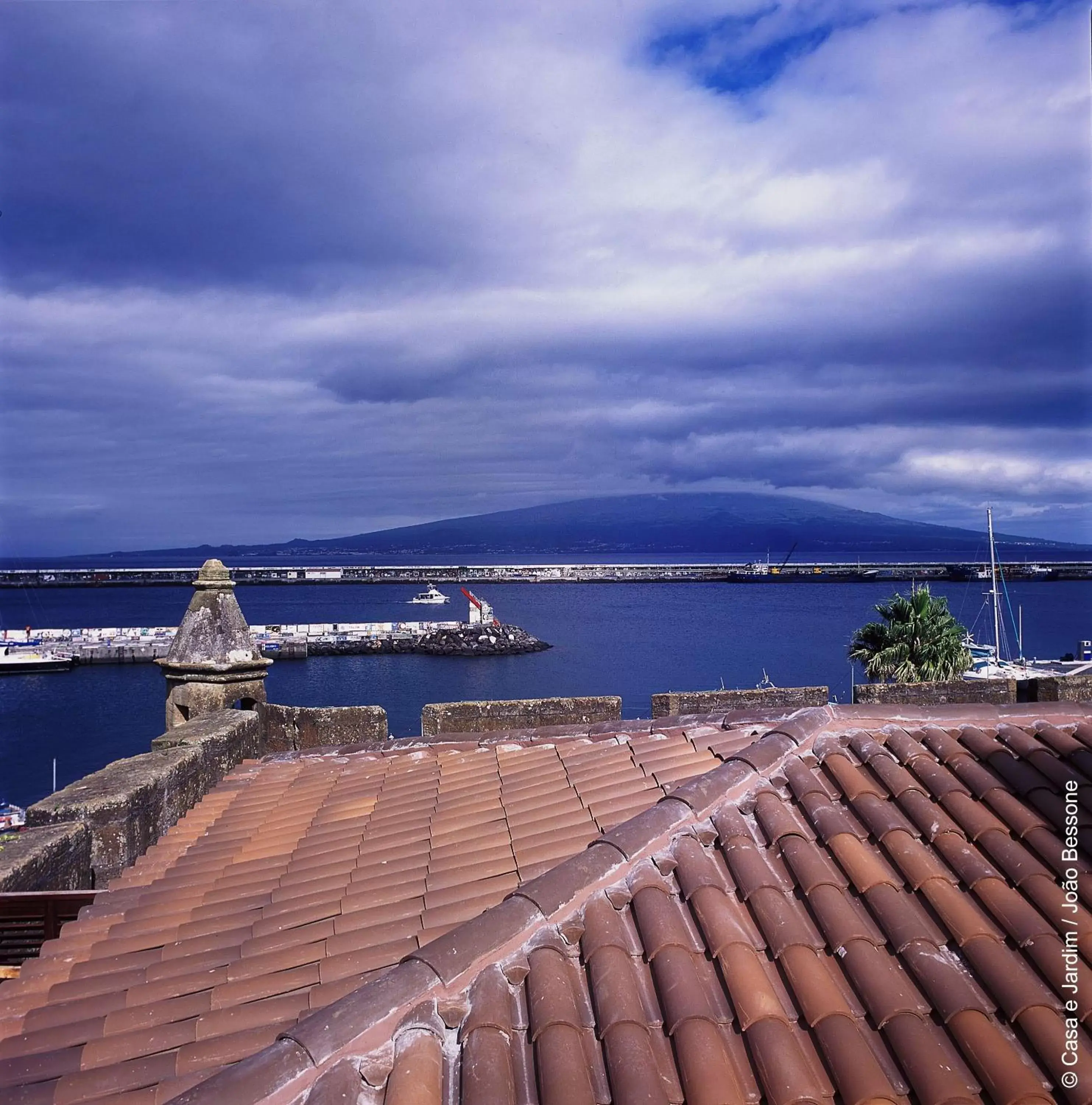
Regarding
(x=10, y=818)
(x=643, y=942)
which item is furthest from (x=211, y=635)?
(x=10, y=818)

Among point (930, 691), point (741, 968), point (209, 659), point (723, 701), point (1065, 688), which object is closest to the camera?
point (741, 968)

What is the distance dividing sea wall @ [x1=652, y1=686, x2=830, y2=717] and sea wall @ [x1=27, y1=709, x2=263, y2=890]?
13.8ft

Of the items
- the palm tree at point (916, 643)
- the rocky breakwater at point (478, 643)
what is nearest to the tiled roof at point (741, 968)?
the palm tree at point (916, 643)

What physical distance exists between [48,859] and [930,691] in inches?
317

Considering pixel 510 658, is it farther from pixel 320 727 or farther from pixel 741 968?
pixel 741 968

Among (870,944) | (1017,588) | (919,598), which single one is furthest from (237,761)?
(1017,588)

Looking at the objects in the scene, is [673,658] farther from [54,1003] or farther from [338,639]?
[54,1003]

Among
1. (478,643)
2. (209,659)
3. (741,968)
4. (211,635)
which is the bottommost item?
(478,643)

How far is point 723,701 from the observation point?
9.07m

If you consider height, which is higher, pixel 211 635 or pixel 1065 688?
pixel 211 635

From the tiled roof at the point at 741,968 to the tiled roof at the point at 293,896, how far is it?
3 centimetres

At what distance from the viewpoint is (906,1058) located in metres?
2.69

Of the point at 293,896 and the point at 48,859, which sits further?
the point at 48,859

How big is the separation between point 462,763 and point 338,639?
81598mm
